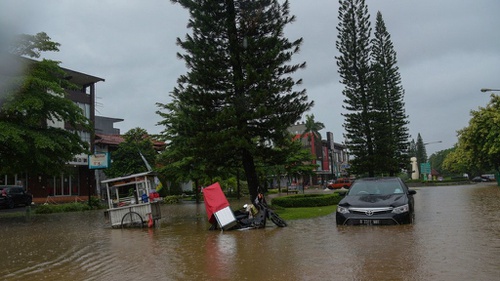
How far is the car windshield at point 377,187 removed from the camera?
477 inches

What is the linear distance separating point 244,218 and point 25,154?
11.7 meters

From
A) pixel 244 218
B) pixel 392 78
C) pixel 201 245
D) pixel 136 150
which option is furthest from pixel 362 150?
pixel 201 245

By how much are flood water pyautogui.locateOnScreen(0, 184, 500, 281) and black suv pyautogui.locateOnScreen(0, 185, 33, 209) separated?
16.2m

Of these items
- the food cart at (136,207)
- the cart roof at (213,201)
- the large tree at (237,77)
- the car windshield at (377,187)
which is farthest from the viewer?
the large tree at (237,77)

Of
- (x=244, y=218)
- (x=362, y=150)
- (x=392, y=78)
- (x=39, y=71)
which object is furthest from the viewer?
(x=392, y=78)

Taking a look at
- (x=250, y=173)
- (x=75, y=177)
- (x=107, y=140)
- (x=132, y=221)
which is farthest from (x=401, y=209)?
(x=107, y=140)

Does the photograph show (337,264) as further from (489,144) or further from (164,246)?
(489,144)

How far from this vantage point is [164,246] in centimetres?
998

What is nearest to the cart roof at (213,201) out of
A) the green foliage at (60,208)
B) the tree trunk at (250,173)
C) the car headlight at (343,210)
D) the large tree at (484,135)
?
the car headlight at (343,210)

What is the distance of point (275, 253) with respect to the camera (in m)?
8.22

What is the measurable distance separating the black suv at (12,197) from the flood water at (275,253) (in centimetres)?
1617

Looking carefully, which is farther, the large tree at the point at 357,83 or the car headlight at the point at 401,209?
the large tree at the point at 357,83

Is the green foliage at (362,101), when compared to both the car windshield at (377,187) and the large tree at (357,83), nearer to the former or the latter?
the large tree at (357,83)

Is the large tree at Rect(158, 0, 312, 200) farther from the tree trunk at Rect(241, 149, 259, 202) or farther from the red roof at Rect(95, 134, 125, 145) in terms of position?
the red roof at Rect(95, 134, 125, 145)
